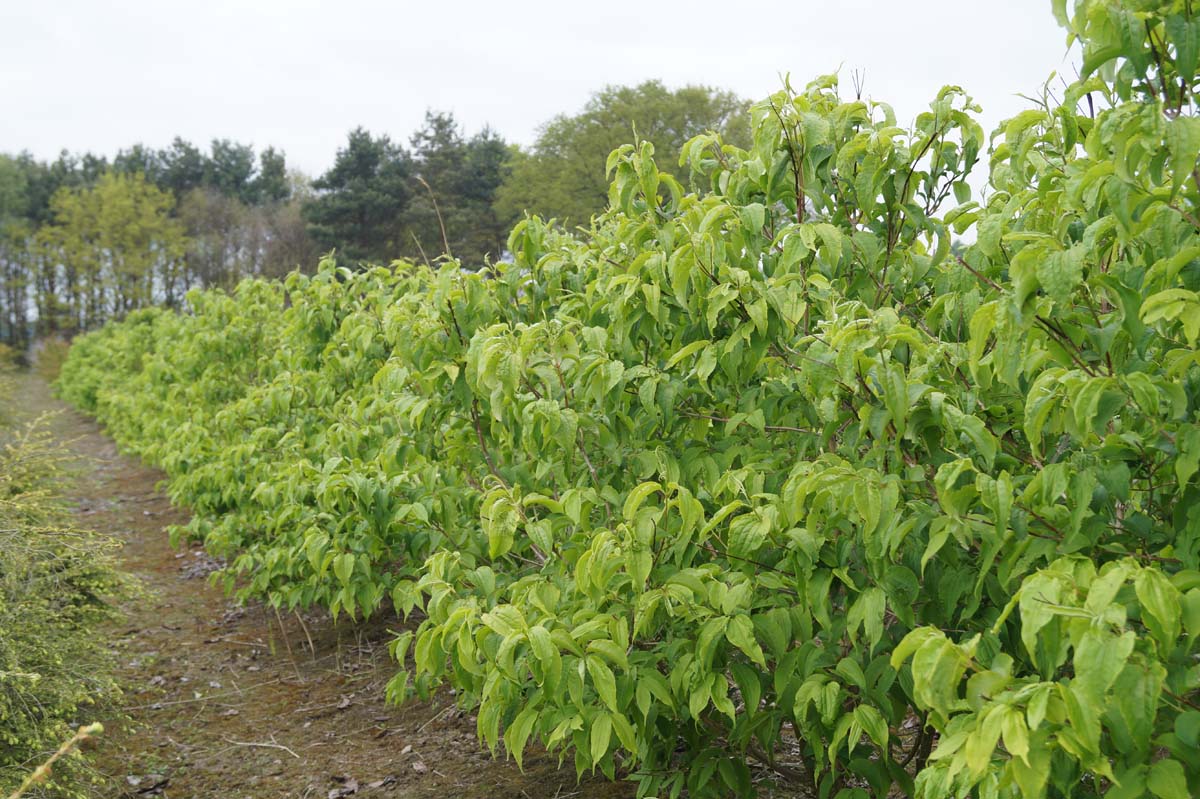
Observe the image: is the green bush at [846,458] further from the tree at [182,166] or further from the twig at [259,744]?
the tree at [182,166]

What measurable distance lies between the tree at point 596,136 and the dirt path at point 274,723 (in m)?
25.5

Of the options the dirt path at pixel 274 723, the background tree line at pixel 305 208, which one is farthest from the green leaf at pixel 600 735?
the background tree line at pixel 305 208

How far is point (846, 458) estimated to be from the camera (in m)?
2.26

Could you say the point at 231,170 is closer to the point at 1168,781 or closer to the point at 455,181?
the point at 455,181

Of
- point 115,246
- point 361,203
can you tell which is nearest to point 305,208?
point 361,203

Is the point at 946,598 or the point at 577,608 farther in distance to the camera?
the point at 577,608

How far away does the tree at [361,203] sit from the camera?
3059 cm

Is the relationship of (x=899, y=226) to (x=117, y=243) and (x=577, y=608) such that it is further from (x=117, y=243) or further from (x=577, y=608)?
(x=117, y=243)

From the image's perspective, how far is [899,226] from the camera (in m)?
2.59

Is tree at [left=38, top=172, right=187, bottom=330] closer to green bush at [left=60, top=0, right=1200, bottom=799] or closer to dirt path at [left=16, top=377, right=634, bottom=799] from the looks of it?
dirt path at [left=16, top=377, right=634, bottom=799]

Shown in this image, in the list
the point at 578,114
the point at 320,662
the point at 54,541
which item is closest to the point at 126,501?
the point at 320,662

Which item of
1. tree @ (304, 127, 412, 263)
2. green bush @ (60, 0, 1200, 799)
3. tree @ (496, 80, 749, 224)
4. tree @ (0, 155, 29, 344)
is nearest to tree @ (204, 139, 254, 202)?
tree @ (0, 155, 29, 344)

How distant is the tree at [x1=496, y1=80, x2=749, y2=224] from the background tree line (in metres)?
0.06

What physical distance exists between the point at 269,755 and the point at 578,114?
32779 mm
